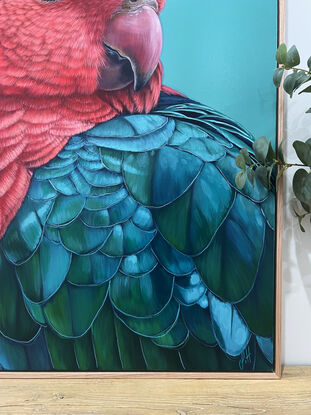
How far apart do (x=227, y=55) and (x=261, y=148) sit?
33cm

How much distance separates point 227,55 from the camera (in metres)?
1.23

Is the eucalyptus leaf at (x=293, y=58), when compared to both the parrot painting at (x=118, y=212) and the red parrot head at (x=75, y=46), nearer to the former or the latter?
the parrot painting at (x=118, y=212)

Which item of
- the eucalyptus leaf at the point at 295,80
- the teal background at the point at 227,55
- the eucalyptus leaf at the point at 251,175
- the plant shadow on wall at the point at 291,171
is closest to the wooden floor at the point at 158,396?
the plant shadow on wall at the point at 291,171

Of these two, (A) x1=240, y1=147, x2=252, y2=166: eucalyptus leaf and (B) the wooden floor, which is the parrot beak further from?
(B) the wooden floor

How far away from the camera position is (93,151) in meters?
1.24

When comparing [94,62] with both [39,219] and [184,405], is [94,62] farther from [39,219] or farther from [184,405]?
[184,405]

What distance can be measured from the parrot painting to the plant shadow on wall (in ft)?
0.22

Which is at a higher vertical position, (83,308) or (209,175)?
(209,175)

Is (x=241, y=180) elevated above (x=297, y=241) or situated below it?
above

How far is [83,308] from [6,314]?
25 cm

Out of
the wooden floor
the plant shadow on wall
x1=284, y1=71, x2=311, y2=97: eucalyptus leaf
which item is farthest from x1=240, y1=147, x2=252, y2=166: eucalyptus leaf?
the wooden floor

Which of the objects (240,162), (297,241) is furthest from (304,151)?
(297,241)

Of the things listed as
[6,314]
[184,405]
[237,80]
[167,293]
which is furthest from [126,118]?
[184,405]

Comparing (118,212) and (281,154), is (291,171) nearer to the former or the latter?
(281,154)
